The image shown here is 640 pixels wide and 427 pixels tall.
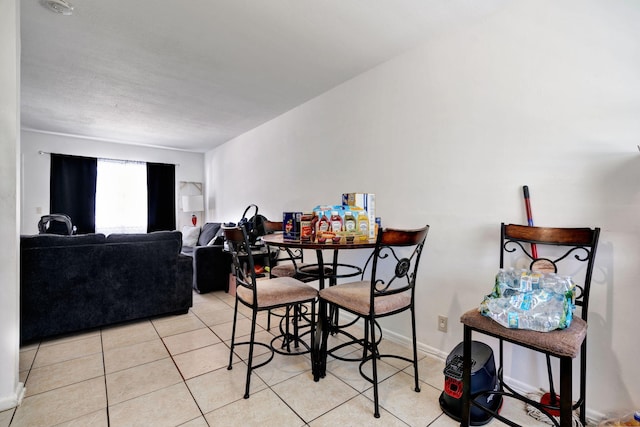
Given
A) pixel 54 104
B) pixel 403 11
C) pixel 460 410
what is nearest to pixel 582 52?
pixel 403 11

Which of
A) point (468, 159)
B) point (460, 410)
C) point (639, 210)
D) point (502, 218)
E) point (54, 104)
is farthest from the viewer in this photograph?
point (54, 104)

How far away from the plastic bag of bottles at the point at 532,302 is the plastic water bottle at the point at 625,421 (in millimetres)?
477

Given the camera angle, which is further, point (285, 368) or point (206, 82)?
point (206, 82)

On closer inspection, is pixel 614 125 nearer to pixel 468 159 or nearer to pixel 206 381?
pixel 468 159

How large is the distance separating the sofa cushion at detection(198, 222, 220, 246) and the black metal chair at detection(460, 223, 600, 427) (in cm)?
414

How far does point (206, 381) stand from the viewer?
1.87 metres

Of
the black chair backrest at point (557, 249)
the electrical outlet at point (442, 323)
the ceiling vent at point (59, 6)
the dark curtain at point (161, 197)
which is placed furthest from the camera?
the dark curtain at point (161, 197)

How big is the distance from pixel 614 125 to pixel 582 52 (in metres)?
0.42

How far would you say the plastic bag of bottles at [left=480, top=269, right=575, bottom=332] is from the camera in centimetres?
124

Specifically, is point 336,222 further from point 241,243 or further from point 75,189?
point 75,189

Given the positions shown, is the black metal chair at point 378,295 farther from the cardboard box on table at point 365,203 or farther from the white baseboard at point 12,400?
the white baseboard at point 12,400

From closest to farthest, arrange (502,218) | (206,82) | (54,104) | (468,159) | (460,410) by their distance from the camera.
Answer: (460,410)
(502,218)
(468,159)
(206,82)
(54,104)

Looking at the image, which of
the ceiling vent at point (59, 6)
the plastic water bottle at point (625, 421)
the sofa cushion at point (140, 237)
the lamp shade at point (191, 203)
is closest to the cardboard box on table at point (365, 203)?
the plastic water bottle at point (625, 421)

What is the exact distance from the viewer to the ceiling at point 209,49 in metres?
1.88
